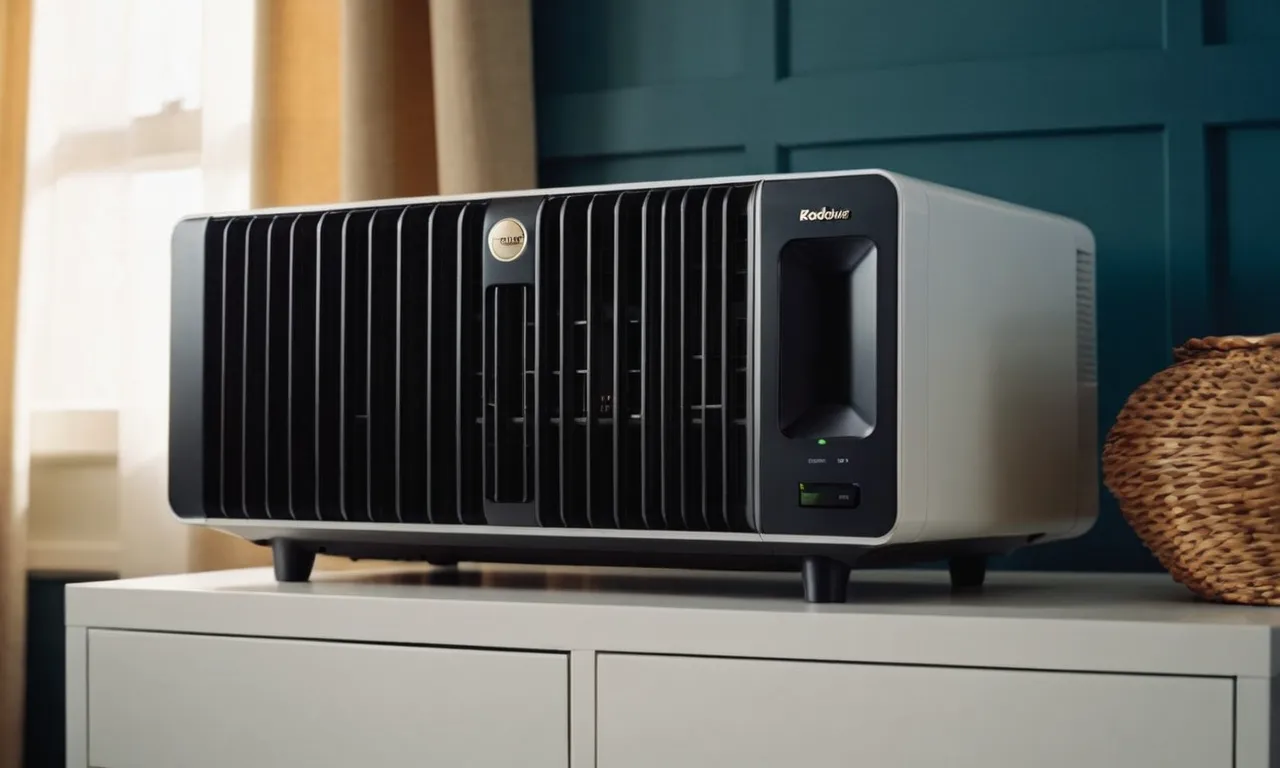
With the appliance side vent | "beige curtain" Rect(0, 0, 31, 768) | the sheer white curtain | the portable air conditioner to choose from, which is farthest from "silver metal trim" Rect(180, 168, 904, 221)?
"beige curtain" Rect(0, 0, 31, 768)

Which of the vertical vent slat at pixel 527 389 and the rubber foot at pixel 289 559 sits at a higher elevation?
the vertical vent slat at pixel 527 389

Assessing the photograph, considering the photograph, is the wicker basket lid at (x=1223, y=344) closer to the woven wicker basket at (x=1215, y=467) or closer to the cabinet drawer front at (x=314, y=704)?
the woven wicker basket at (x=1215, y=467)

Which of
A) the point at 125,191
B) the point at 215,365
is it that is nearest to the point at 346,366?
the point at 215,365

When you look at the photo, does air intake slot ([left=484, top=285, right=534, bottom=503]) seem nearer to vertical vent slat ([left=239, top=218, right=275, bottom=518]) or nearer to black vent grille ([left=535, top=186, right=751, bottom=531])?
black vent grille ([left=535, top=186, right=751, bottom=531])

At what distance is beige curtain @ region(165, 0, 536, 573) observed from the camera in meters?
1.52

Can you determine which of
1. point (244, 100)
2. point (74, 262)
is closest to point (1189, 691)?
point (244, 100)

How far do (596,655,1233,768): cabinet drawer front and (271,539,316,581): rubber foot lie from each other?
334 millimetres

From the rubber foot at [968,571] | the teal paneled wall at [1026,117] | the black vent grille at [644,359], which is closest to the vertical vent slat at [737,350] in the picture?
the black vent grille at [644,359]

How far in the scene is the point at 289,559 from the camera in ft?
4.02

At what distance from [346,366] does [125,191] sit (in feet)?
2.35

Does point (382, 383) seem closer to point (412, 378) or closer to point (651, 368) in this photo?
point (412, 378)

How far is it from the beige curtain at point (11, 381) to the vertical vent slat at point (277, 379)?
2.26ft

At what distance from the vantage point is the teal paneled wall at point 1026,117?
1.35 meters

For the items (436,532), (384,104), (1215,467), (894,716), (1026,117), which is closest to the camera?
(894,716)
